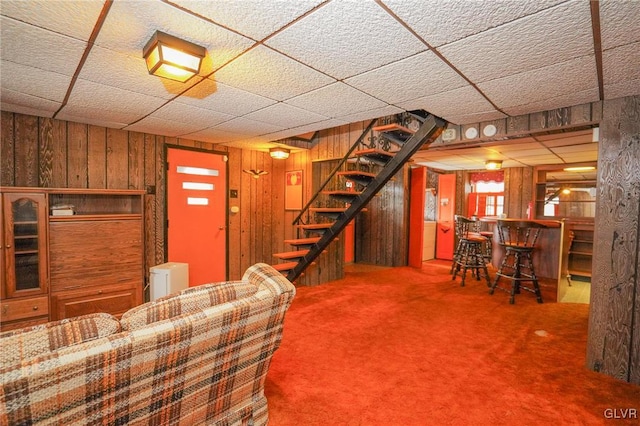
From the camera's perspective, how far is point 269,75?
2113mm

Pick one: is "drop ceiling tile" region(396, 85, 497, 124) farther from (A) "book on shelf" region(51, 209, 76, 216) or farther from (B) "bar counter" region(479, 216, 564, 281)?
(A) "book on shelf" region(51, 209, 76, 216)

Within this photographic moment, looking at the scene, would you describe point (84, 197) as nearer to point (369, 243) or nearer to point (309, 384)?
point (309, 384)

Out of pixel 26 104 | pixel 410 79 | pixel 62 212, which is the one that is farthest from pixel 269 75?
pixel 62 212

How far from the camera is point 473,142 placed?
10.8 ft

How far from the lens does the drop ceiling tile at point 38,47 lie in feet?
5.12

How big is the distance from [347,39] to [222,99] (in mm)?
1427

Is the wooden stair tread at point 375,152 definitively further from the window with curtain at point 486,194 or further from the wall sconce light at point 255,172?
the window with curtain at point 486,194

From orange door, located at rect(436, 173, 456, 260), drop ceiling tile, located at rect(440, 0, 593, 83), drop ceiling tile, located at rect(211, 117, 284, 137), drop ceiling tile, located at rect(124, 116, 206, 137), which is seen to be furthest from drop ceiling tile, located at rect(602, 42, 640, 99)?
orange door, located at rect(436, 173, 456, 260)

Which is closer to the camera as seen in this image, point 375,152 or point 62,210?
point 62,210

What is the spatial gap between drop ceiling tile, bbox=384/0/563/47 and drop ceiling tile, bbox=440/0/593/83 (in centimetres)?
→ 6

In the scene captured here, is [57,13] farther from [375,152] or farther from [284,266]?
[284,266]

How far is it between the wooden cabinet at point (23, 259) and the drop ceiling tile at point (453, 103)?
3589mm

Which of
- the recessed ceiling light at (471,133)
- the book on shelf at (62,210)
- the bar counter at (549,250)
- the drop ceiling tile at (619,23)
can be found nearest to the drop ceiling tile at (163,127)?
the book on shelf at (62,210)

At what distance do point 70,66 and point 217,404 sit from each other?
2250 millimetres
